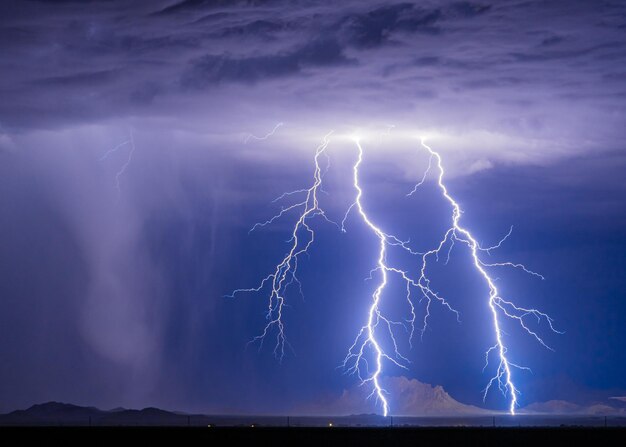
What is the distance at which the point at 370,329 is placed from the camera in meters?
48.7
